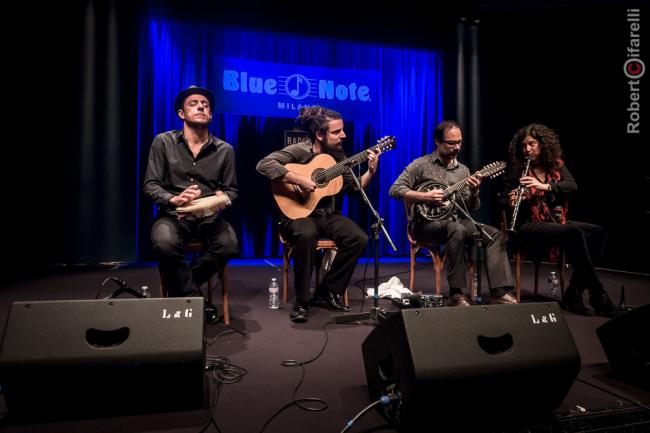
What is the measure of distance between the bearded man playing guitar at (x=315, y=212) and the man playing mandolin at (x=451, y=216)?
525 millimetres

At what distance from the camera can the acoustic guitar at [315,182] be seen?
3617mm

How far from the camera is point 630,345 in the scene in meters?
2.08

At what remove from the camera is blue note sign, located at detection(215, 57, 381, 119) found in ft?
20.6

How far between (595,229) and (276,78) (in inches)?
174

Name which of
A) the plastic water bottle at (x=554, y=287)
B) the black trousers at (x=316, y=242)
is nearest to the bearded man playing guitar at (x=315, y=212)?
the black trousers at (x=316, y=242)

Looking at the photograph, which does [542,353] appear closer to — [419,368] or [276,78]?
[419,368]

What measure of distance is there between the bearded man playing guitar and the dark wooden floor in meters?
0.26

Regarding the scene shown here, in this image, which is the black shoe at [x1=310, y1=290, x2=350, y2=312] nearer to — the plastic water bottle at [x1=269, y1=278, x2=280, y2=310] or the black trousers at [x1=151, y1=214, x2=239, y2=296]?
the plastic water bottle at [x1=269, y1=278, x2=280, y2=310]

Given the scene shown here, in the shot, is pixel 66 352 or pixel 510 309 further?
pixel 510 309

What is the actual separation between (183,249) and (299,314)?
91 centimetres

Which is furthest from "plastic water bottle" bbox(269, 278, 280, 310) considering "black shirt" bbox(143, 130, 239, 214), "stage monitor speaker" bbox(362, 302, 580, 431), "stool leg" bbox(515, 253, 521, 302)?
"stool leg" bbox(515, 253, 521, 302)

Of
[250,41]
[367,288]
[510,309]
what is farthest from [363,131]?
[510,309]

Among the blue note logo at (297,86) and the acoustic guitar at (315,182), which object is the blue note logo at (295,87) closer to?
the blue note logo at (297,86)

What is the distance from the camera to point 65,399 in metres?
1.71
